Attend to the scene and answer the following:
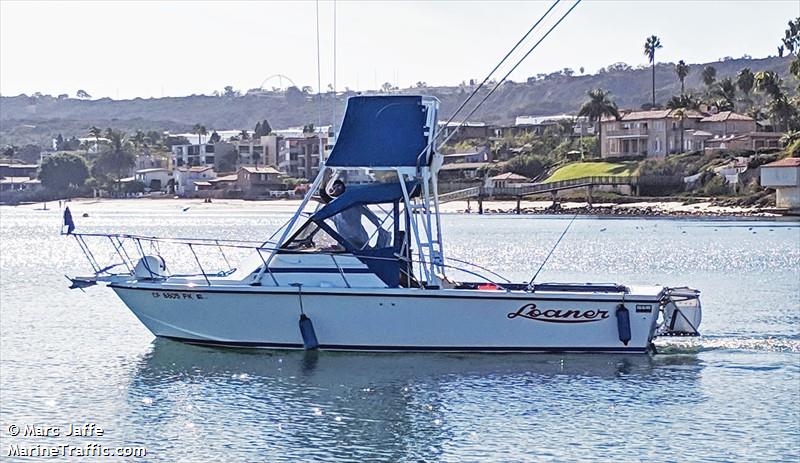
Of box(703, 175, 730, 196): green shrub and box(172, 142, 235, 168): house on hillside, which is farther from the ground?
box(172, 142, 235, 168): house on hillside

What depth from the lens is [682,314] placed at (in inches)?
893

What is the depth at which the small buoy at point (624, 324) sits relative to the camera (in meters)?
21.9

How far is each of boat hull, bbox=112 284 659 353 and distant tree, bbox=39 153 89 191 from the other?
153538 millimetres

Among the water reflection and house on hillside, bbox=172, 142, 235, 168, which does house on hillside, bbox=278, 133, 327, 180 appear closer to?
house on hillside, bbox=172, 142, 235, 168

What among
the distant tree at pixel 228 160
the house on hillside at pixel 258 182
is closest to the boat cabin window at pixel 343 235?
the house on hillside at pixel 258 182

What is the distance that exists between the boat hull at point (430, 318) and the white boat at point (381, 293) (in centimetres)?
2

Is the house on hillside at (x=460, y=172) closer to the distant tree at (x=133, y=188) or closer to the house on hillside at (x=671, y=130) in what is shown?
the house on hillside at (x=671, y=130)

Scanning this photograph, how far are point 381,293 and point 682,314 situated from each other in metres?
5.49

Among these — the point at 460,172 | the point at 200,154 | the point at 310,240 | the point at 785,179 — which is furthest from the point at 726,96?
the point at 310,240

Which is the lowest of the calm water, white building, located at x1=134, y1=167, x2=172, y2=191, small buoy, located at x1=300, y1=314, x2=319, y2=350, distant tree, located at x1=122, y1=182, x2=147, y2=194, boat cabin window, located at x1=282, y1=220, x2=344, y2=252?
the calm water

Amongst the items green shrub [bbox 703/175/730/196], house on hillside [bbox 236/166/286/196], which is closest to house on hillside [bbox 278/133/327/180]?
house on hillside [bbox 236/166/286/196]

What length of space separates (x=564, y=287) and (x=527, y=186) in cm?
9986

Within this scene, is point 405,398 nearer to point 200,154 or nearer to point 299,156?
point 299,156

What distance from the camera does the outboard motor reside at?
22.6 meters
